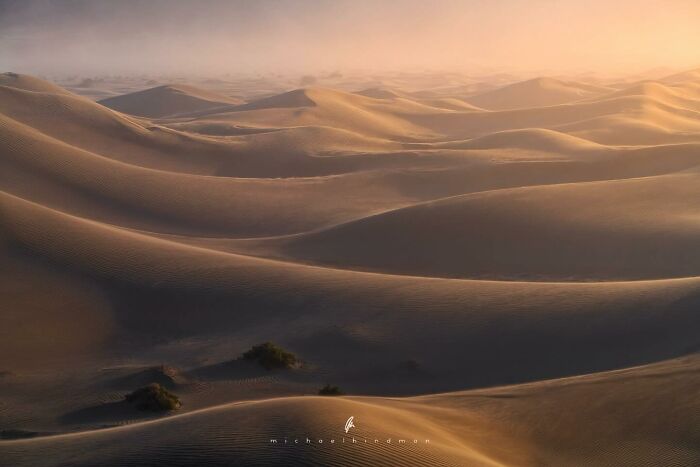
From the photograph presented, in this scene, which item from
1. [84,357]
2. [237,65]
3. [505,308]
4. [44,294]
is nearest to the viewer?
[84,357]

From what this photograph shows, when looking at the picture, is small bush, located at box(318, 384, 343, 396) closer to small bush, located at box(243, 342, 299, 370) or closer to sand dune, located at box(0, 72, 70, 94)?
small bush, located at box(243, 342, 299, 370)

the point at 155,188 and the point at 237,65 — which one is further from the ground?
the point at 237,65

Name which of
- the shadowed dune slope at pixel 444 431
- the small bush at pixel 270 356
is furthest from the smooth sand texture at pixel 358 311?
the small bush at pixel 270 356

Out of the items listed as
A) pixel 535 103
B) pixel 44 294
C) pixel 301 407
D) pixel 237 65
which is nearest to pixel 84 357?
pixel 44 294

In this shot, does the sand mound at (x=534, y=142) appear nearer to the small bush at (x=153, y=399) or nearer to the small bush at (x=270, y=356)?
the small bush at (x=270, y=356)

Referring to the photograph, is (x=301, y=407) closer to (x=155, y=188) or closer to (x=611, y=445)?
(x=611, y=445)

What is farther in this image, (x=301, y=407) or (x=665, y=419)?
(x=665, y=419)
